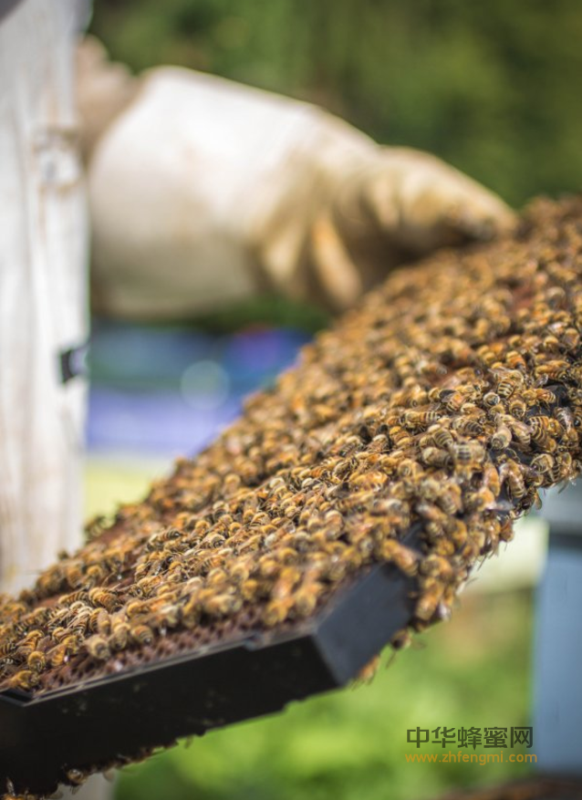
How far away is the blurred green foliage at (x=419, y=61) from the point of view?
1070cm

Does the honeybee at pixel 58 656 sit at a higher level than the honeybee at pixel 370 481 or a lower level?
lower

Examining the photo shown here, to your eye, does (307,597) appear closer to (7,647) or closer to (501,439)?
(501,439)

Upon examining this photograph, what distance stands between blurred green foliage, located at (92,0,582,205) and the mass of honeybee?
968cm

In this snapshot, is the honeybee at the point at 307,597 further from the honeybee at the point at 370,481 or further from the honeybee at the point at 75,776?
the honeybee at the point at 75,776

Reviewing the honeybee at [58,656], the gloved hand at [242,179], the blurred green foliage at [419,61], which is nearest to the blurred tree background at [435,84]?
the blurred green foliage at [419,61]

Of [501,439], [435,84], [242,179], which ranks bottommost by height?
[501,439]

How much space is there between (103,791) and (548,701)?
1632 mm

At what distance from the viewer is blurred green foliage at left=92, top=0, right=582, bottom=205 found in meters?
10.7

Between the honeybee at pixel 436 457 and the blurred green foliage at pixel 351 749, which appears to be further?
the blurred green foliage at pixel 351 749

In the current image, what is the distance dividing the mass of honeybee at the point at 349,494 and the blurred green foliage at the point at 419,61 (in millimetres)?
9677

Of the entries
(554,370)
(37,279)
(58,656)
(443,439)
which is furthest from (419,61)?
(58,656)

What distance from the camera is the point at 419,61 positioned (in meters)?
11.7

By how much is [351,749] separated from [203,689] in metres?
4.89

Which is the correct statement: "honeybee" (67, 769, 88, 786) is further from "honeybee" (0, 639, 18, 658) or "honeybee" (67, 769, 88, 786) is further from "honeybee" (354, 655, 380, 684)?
"honeybee" (354, 655, 380, 684)
